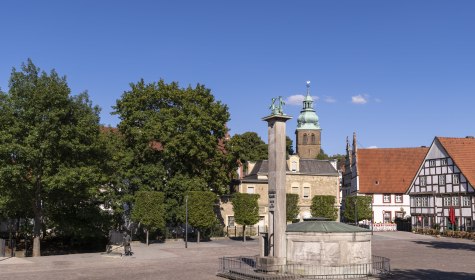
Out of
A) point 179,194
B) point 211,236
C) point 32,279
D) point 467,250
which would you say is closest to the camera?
point 32,279

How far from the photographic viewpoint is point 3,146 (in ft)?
100

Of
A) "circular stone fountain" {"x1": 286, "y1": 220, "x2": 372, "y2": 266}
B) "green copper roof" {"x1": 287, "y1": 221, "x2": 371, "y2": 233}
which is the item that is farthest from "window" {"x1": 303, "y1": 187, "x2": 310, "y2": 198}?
"circular stone fountain" {"x1": 286, "y1": 220, "x2": 372, "y2": 266}

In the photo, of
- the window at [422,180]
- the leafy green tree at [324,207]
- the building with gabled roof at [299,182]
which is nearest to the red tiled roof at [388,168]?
the window at [422,180]

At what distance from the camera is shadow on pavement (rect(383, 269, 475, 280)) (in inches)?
955

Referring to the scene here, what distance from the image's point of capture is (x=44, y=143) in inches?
1223

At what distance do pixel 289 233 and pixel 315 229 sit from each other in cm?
127

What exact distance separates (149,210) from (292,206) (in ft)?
55.5

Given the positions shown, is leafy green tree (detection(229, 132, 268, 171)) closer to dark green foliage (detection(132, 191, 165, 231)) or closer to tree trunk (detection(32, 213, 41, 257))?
dark green foliage (detection(132, 191, 165, 231))

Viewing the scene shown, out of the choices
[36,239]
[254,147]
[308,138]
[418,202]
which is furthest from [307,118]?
[36,239]

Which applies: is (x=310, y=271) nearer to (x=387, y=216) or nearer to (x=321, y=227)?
(x=321, y=227)

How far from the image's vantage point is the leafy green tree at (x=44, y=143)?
31266 mm

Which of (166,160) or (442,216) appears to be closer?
(166,160)

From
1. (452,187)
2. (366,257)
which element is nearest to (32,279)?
(366,257)

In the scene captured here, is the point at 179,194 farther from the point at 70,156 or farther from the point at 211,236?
the point at 70,156
